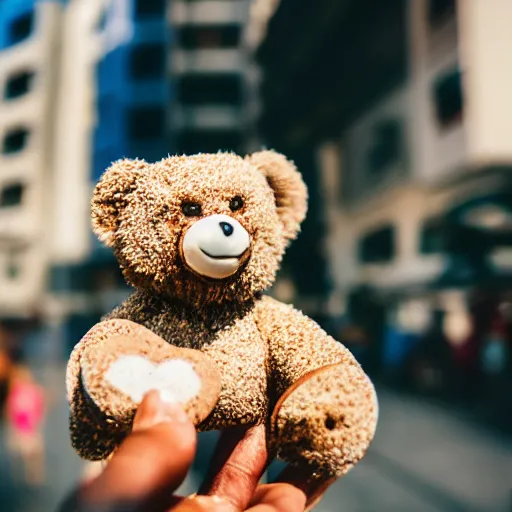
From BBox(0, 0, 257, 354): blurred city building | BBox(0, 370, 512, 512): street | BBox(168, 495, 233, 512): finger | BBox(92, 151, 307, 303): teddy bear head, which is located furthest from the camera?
BBox(0, 0, 257, 354): blurred city building

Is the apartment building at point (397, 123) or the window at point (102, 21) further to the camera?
the window at point (102, 21)

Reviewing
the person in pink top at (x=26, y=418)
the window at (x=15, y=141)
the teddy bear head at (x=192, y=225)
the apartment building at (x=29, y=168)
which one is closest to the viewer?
the teddy bear head at (x=192, y=225)

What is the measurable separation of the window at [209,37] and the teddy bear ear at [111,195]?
630 inches

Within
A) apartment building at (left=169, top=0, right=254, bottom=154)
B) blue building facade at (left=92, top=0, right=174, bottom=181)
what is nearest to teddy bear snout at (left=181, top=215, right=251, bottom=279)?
blue building facade at (left=92, top=0, right=174, bottom=181)

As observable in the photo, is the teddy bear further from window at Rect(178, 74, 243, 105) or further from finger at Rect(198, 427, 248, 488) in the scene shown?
window at Rect(178, 74, 243, 105)

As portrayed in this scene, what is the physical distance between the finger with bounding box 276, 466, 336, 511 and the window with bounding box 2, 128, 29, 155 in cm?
1592

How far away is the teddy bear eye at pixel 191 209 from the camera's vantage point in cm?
92

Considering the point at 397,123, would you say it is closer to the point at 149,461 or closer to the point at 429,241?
the point at 429,241

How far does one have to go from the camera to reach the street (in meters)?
3.74

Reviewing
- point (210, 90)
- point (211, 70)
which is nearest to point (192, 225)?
point (211, 70)

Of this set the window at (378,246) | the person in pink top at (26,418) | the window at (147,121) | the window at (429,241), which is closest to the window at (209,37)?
the window at (147,121)

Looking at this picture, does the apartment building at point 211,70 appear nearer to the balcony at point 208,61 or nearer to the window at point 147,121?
the balcony at point 208,61

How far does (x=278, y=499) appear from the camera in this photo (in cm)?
83

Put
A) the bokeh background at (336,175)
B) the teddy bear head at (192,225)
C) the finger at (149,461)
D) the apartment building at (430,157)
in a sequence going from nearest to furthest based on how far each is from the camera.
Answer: the finger at (149,461) → the teddy bear head at (192,225) → the bokeh background at (336,175) → the apartment building at (430,157)
